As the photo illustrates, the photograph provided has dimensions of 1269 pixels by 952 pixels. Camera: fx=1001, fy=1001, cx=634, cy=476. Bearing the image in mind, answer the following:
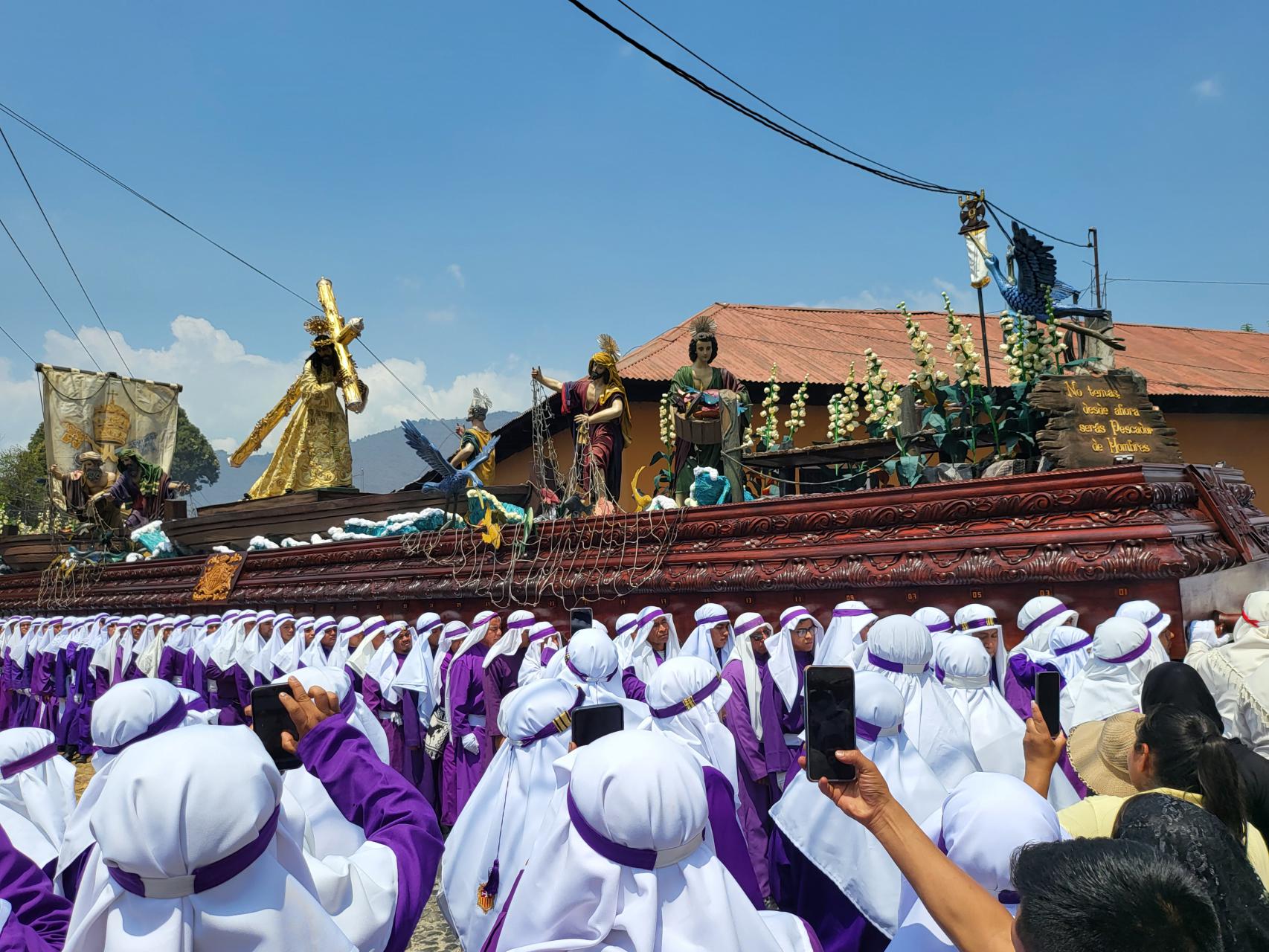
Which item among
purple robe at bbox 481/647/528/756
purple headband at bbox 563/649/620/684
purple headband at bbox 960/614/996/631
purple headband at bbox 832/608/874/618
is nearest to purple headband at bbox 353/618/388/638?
purple robe at bbox 481/647/528/756

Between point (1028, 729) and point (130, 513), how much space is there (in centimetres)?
1977

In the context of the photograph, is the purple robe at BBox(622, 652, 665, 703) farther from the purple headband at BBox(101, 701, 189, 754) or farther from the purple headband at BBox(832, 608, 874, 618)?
the purple headband at BBox(101, 701, 189, 754)

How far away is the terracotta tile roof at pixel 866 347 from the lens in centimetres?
1875

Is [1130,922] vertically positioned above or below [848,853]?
above

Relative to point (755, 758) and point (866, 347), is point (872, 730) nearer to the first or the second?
point (755, 758)

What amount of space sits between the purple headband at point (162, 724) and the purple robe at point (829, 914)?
2292 millimetres

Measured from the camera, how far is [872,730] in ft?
11.9

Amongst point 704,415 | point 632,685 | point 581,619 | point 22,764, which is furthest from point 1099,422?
point 22,764

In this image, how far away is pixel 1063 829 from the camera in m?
2.34

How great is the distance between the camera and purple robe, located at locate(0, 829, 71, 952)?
246 cm

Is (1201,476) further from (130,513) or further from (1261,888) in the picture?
(130,513)

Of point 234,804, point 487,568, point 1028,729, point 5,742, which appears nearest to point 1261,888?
point 1028,729

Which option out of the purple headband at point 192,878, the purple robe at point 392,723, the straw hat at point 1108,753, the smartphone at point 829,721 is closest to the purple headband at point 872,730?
the straw hat at point 1108,753

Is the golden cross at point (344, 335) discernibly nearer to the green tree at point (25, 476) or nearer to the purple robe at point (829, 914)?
the purple robe at point (829, 914)
